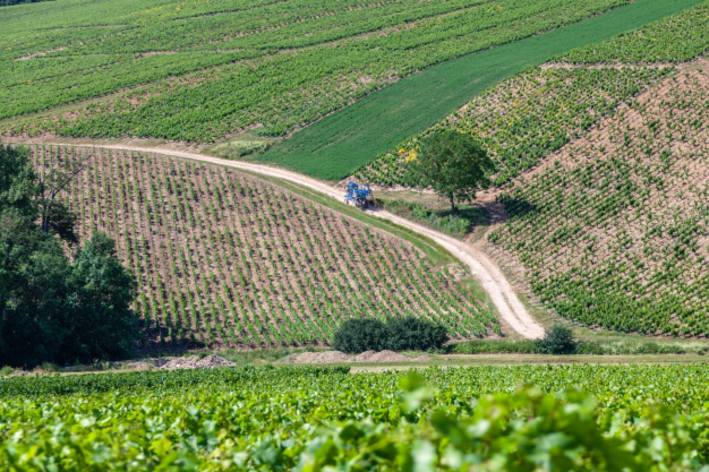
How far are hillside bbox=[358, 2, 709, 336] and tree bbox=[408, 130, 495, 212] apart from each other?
3958 millimetres

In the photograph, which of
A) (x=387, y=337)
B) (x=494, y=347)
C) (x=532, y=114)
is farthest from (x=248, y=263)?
(x=532, y=114)

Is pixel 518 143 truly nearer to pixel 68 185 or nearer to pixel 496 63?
pixel 496 63

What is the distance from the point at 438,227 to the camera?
5597 cm

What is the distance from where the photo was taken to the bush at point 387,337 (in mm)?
38562

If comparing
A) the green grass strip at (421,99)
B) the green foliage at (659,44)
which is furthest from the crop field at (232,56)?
the green foliage at (659,44)

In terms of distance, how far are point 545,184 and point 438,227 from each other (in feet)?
32.7

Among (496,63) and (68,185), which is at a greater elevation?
(496,63)

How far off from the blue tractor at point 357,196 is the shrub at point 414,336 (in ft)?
70.0

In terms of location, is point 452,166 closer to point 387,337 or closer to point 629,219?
point 629,219

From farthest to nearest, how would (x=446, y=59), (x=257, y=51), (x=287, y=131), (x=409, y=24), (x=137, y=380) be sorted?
(x=409, y=24)
(x=257, y=51)
(x=446, y=59)
(x=287, y=131)
(x=137, y=380)

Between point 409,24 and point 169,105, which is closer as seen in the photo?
point 169,105

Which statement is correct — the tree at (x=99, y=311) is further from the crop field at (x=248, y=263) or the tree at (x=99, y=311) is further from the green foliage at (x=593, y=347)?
the green foliage at (x=593, y=347)

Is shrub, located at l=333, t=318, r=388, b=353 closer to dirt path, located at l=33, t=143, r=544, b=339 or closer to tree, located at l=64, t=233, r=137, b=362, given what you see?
dirt path, located at l=33, t=143, r=544, b=339

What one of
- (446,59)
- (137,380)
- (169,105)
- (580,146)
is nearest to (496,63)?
(446,59)
